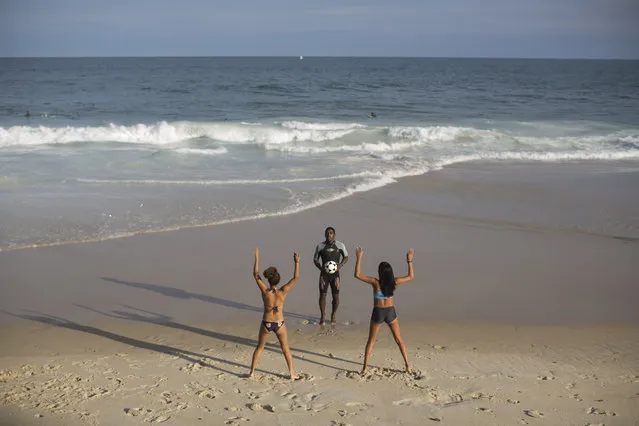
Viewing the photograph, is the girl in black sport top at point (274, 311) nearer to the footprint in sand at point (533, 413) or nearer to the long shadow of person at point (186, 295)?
the long shadow of person at point (186, 295)

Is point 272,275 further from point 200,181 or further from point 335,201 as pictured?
point 200,181

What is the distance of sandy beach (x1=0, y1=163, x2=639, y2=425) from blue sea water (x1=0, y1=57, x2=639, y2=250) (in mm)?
1863

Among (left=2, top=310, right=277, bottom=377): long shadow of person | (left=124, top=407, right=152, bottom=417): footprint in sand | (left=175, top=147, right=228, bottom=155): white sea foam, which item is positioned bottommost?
(left=2, top=310, right=277, bottom=377): long shadow of person

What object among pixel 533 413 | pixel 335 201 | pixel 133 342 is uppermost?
pixel 335 201

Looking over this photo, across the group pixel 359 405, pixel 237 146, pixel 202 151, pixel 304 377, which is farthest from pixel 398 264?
pixel 237 146

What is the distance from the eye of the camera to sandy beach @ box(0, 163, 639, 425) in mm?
6277

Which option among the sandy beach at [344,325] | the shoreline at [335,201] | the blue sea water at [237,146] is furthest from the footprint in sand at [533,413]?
the blue sea water at [237,146]

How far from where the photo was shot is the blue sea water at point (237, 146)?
1387cm

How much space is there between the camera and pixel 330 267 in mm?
8453

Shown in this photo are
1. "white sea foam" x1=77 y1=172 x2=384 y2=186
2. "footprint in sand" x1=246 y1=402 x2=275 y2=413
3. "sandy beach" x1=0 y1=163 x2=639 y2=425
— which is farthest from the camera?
"white sea foam" x1=77 y1=172 x2=384 y2=186

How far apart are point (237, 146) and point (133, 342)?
1684cm

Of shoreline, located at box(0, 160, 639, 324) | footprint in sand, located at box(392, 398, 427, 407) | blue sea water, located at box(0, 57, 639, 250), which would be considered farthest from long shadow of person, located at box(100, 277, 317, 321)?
footprint in sand, located at box(392, 398, 427, 407)

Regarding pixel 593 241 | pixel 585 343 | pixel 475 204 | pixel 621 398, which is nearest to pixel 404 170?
pixel 475 204

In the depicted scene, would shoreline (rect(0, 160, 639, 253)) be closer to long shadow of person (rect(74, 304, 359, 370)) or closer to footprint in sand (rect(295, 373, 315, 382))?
long shadow of person (rect(74, 304, 359, 370))
